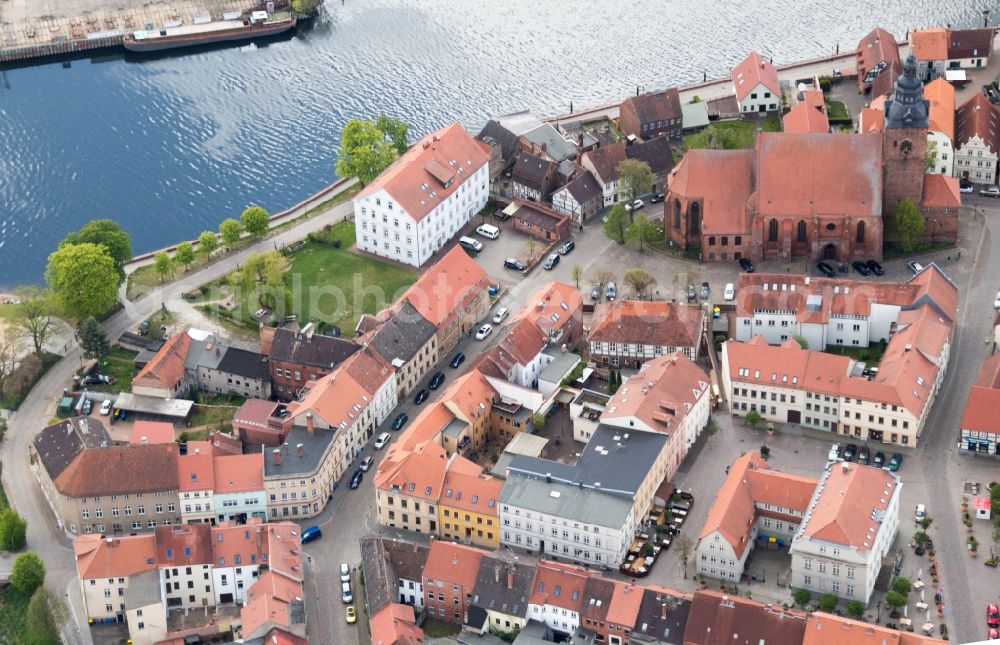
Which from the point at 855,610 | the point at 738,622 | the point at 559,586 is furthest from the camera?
the point at 559,586

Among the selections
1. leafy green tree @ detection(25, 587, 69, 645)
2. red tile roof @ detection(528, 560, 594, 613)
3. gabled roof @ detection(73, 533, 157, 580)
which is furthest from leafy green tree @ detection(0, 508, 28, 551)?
red tile roof @ detection(528, 560, 594, 613)

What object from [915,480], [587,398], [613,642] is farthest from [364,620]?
[915,480]

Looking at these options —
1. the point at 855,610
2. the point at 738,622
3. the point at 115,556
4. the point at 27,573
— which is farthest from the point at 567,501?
the point at 27,573

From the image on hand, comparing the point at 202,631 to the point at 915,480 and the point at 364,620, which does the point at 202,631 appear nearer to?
the point at 364,620

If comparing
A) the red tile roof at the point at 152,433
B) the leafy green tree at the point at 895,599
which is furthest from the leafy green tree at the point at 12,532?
the leafy green tree at the point at 895,599

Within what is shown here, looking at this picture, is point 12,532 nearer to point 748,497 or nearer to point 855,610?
point 748,497

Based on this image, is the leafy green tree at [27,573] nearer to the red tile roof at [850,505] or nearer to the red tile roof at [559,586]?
the red tile roof at [559,586]
